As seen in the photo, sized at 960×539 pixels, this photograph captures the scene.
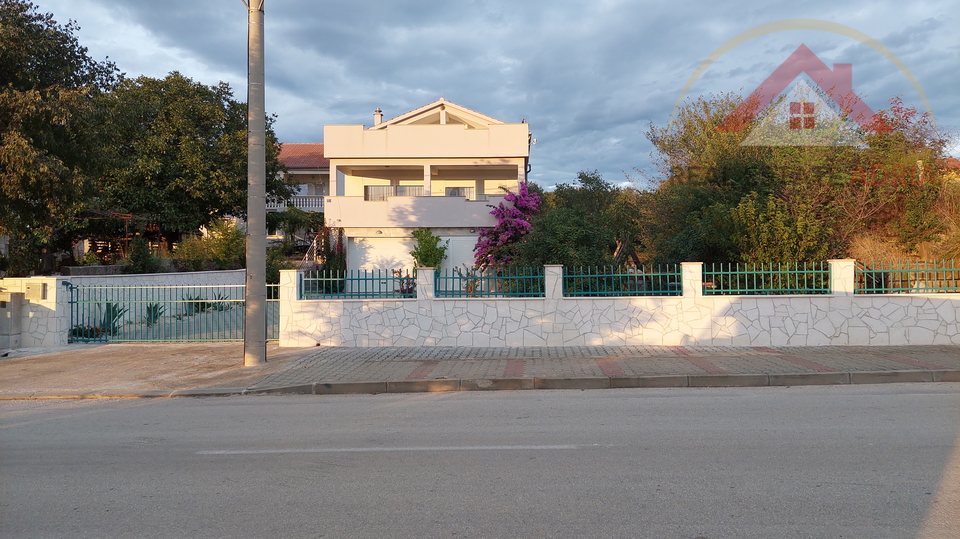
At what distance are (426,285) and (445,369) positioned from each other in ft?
9.08

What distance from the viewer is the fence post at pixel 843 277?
1209 centimetres

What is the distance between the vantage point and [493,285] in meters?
12.8

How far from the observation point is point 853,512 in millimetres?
4188

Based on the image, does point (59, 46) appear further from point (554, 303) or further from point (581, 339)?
point (581, 339)

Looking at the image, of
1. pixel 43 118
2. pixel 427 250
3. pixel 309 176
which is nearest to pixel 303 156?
pixel 309 176

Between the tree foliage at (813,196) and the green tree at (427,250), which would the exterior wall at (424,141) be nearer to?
the green tree at (427,250)

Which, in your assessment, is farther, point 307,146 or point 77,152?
point 307,146

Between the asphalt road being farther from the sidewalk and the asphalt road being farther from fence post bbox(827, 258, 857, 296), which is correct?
fence post bbox(827, 258, 857, 296)

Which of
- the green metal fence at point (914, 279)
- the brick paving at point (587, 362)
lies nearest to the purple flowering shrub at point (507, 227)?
the brick paving at point (587, 362)

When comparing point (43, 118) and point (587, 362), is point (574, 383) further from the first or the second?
point (43, 118)

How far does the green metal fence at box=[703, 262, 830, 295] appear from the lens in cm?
1220

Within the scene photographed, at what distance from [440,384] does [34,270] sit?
17926 millimetres

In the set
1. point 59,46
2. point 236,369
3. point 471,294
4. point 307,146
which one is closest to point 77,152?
point 59,46

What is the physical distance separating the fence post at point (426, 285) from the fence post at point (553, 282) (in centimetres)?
223
